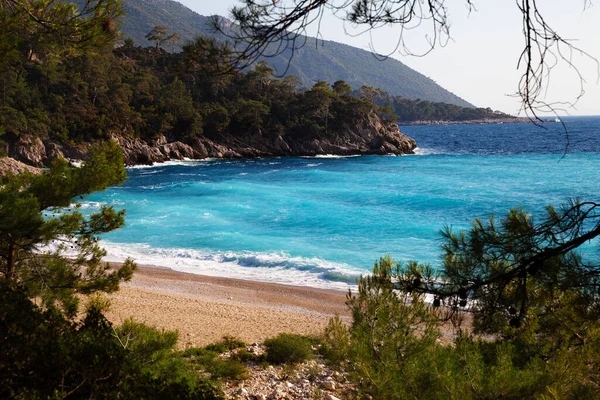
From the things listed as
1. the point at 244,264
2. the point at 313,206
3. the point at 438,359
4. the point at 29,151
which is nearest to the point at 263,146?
the point at 29,151

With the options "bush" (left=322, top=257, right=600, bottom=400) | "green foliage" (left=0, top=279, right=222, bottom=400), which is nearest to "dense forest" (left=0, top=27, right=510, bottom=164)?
"green foliage" (left=0, top=279, right=222, bottom=400)

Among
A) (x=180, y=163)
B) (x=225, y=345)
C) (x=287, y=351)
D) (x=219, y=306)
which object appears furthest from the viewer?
(x=180, y=163)

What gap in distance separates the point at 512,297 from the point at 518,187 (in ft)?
111

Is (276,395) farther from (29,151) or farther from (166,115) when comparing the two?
(166,115)

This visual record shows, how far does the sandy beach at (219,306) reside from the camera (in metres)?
10.6

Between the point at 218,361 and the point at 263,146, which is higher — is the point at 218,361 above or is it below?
below

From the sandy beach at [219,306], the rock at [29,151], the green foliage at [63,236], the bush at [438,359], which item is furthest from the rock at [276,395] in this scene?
the rock at [29,151]

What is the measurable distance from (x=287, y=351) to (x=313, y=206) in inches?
781

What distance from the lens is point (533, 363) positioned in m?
3.65

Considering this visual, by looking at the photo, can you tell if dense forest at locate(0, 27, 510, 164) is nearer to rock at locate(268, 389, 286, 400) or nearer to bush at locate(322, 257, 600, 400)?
rock at locate(268, 389, 286, 400)

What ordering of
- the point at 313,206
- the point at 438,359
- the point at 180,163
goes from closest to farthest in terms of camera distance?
the point at 438,359 < the point at 313,206 < the point at 180,163

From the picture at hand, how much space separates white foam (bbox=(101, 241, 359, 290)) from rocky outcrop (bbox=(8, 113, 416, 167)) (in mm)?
25497

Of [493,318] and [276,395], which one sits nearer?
[493,318]

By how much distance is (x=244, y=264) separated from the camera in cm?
1703
